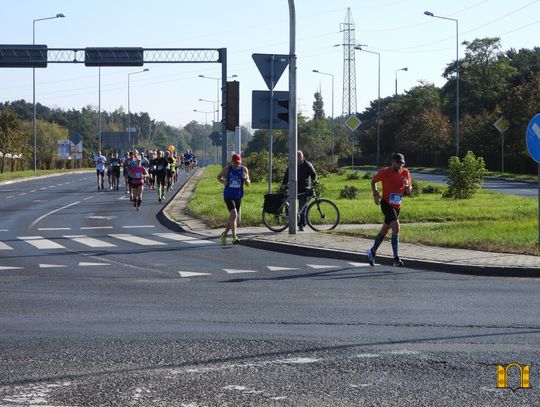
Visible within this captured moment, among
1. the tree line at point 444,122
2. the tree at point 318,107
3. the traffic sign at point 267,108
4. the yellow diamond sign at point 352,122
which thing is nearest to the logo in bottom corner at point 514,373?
the traffic sign at point 267,108

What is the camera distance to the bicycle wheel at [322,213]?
2102 cm

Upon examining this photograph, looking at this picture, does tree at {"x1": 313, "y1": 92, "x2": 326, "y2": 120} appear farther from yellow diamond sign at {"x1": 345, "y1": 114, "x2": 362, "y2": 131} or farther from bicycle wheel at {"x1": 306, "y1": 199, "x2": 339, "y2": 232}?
bicycle wheel at {"x1": 306, "y1": 199, "x2": 339, "y2": 232}

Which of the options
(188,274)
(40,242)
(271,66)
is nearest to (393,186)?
(188,274)

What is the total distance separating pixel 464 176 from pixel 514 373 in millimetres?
27279

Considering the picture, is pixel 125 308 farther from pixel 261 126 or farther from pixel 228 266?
pixel 261 126

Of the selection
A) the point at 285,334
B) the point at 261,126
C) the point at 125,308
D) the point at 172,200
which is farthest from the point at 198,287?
the point at 172,200

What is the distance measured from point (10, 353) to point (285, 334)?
238 cm

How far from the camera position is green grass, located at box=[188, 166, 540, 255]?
57.3 feet

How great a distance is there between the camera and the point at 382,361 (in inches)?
299

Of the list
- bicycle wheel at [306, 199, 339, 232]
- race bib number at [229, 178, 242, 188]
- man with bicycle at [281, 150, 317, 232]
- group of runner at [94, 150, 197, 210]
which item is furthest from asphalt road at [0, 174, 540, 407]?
group of runner at [94, 150, 197, 210]

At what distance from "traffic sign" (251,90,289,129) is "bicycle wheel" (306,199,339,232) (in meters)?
1.82

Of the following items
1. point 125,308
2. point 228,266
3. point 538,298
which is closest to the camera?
point 125,308

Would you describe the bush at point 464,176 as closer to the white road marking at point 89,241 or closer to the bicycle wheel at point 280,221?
the bicycle wheel at point 280,221

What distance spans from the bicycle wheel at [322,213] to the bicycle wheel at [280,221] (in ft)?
1.55
